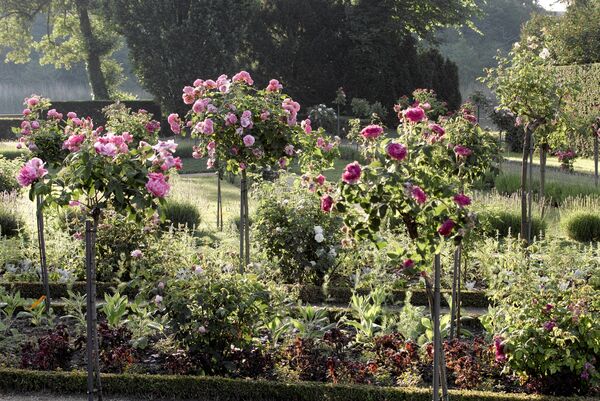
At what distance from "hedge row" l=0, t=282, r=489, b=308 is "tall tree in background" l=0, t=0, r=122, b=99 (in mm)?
24668

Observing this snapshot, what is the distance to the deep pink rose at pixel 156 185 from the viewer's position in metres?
3.97

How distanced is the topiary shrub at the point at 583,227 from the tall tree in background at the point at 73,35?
945 inches

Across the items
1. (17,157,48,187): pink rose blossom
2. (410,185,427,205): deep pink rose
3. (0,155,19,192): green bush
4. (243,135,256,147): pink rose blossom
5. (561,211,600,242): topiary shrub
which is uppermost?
(243,135,256,147): pink rose blossom

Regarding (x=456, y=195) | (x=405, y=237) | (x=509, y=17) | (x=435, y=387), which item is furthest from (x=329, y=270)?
(x=509, y=17)

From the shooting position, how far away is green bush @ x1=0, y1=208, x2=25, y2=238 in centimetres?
959

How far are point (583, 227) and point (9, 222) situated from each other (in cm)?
676

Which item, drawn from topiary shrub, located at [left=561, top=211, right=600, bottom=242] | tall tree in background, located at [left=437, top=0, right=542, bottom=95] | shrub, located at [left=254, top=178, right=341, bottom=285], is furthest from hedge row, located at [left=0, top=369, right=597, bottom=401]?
tall tree in background, located at [left=437, top=0, right=542, bottom=95]

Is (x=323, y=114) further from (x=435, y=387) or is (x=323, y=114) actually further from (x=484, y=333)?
(x=435, y=387)

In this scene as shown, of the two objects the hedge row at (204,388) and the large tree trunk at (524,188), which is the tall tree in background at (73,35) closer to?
the large tree trunk at (524,188)

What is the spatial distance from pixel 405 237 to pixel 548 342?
11.6ft

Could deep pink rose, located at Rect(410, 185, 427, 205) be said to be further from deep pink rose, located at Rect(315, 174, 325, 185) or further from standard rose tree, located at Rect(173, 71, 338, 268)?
deep pink rose, located at Rect(315, 174, 325, 185)

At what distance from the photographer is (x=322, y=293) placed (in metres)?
6.95

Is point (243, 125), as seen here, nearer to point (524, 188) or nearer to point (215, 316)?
point (215, 316)

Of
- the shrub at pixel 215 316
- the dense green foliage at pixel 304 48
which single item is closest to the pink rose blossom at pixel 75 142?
the shrub at pixel 215 316
